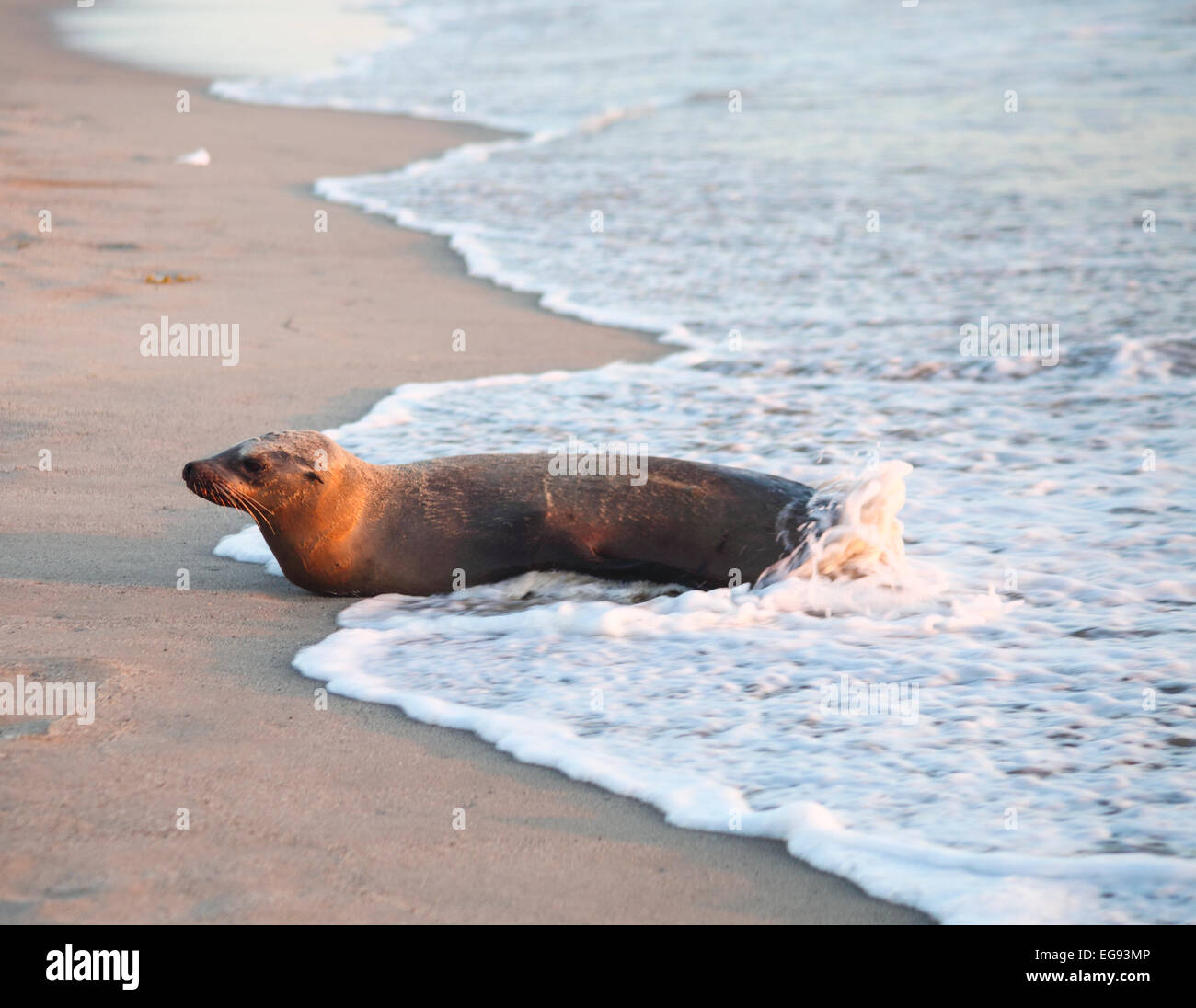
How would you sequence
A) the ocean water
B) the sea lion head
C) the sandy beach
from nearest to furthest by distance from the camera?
1. the sandy beach
2. the ocean water
3. the sea lion head

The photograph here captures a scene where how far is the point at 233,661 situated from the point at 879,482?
2.20 m

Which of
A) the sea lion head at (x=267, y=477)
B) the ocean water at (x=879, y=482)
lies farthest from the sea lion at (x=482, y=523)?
the ocean water at (x=879, y=482)

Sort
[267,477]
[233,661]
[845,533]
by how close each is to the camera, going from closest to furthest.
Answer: [233,661]
[267,477]
[845,533]

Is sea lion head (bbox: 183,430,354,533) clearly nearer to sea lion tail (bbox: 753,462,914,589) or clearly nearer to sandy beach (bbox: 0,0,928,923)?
sandy beach (bbox: 0,0,928,923)

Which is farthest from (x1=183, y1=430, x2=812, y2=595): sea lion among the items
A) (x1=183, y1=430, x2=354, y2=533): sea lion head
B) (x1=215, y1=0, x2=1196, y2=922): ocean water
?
(x1=215, y1=0, x2=1196, y2=922): ocean water

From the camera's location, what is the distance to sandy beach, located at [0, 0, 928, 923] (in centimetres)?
308

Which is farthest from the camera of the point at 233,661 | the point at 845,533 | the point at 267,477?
the point at 845,533

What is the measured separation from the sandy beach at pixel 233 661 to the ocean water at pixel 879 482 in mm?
198

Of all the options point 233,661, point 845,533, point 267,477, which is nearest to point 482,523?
point 267,477

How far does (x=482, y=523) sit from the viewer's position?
4828 millimetres

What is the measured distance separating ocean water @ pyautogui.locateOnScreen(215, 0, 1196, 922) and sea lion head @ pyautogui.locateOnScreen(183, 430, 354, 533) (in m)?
0.42

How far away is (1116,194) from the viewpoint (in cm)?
1230

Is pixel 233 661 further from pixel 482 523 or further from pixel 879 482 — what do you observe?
pixel 879 482
